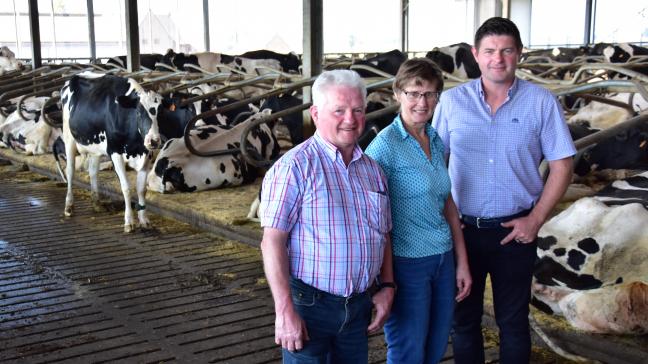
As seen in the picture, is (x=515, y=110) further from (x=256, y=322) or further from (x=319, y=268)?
(x=256, y=322)

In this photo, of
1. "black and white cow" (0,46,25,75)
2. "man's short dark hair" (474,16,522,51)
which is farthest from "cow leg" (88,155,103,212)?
"black and white cow" (0,46,25,75)

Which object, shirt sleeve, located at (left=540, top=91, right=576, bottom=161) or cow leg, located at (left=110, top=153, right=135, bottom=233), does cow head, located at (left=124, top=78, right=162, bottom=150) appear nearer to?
cow leg, located at (left=110, top=153, right=135, bottom=233)

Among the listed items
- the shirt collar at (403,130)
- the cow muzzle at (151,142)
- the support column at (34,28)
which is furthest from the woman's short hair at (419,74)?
the support column at (34,28)

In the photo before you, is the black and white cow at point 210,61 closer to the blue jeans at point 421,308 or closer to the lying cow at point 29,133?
the lying cow at point 29,133

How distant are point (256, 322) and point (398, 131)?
A: 2236 mm

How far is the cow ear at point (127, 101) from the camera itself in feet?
23.7

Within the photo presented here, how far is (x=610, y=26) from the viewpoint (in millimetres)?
34094

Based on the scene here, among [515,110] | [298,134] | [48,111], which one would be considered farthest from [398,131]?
[48,111]

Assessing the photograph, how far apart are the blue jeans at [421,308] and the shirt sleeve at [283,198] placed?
572 mm

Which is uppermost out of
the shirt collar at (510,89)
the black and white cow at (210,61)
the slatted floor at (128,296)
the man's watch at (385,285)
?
the shirt collar at (510,89)

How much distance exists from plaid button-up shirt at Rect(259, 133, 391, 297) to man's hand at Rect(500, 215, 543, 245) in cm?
76

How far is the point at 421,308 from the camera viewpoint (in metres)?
2.88

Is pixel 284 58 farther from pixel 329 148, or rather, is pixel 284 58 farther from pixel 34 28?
pixel 329 148

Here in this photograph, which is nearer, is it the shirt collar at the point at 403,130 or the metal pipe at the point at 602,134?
the shirt collar at the point at 403,130
